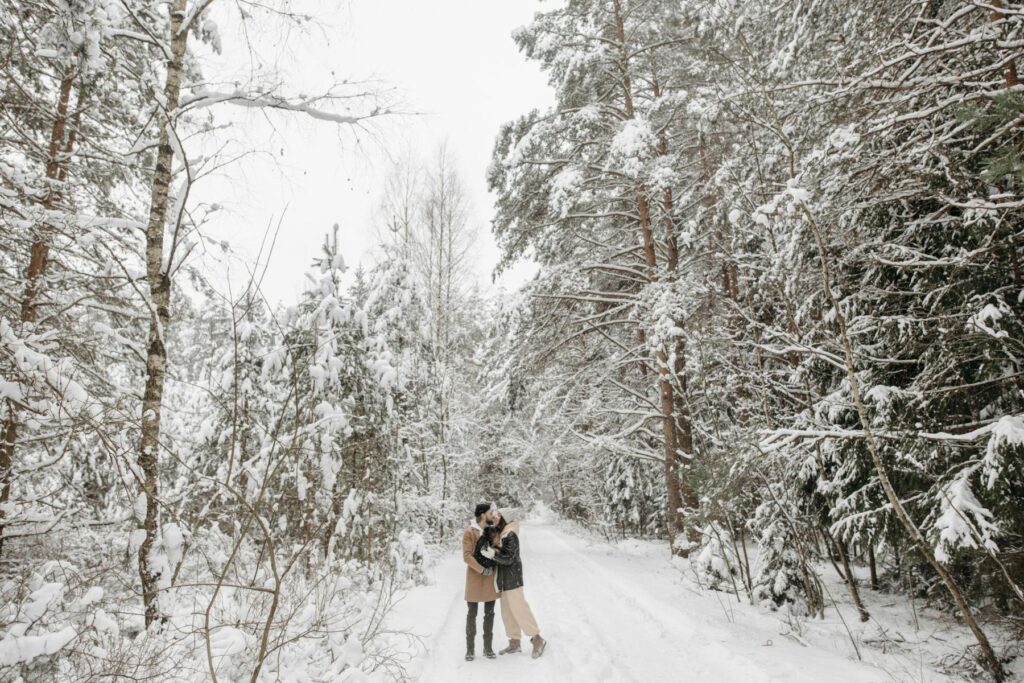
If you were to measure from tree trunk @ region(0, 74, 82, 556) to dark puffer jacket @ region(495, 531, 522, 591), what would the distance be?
4.36m

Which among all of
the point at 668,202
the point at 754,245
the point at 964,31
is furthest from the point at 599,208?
the point at 964,31

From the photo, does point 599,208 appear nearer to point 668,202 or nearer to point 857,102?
point 668,202

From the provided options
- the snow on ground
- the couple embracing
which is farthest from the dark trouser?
the snow on ground

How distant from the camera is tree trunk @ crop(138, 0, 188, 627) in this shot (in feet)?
11.5

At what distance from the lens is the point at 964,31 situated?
206 inches

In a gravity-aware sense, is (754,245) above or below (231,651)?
above

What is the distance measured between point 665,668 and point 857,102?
21.9 feet

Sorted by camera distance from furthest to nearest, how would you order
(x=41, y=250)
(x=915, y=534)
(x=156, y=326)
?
(x=41, y=250), (x=915, y=534), (x=156, y=326)

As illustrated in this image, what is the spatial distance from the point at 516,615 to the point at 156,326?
4743mm

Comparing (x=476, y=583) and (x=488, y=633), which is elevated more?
(x=476, y=583)

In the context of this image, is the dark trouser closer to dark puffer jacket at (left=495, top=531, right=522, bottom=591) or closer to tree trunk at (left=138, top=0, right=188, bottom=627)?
dark puffer jacket at (left=495, top=531, right=522, bottom=591)

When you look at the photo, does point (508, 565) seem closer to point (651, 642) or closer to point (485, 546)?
point (485, 546)

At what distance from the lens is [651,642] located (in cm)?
559

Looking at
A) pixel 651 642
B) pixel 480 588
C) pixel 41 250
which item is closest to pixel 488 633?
pixel 480 588
